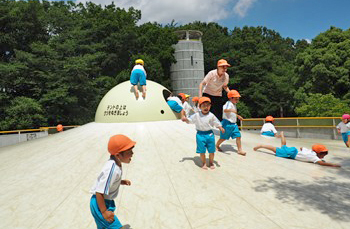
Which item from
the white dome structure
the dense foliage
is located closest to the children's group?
the white dome structure

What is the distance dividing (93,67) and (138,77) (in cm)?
2285

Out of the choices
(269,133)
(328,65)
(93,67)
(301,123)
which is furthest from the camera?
(93,67)

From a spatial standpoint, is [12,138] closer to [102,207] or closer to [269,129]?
[269,129]

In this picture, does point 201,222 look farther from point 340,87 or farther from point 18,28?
point 18,28

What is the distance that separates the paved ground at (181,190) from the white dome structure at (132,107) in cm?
242

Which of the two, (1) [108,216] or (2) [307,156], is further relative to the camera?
(2) [307,156]

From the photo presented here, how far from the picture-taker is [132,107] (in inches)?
384

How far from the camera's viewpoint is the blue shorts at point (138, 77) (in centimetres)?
966

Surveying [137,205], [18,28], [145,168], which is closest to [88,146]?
[145,168]

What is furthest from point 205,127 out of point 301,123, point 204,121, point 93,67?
point 93,67

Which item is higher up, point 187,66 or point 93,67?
point 187,66

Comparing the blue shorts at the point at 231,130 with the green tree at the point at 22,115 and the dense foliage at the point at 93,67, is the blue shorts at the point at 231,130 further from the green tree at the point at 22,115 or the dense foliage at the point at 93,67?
the green tree at the point at 22,115

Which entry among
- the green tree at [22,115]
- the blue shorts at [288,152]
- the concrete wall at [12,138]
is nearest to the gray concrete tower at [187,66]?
the green tree at [22,115]

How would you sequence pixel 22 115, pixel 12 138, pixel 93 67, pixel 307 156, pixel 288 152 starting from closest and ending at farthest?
pixel 307 156, pixel 288 152, pixel 12 138, pixel 22 115, pixel 93 67
